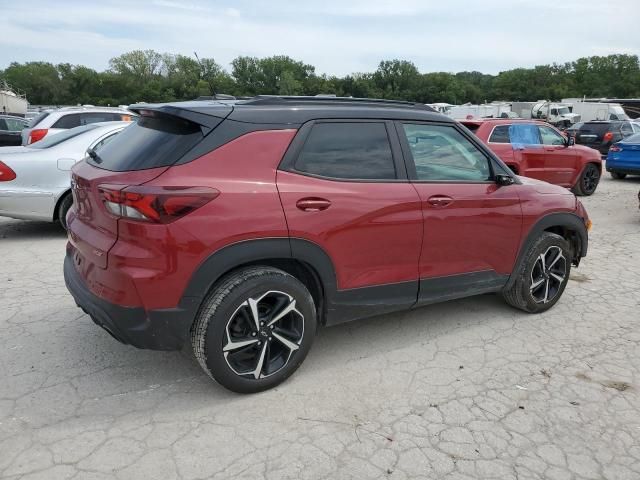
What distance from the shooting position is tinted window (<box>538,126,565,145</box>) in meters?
10.6

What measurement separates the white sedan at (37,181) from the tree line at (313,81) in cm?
7718

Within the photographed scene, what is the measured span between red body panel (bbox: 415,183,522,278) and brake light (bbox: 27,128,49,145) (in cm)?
851

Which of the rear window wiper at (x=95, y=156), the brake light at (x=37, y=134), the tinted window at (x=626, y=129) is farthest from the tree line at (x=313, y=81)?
the rear window wiper at (x=95, y=156)

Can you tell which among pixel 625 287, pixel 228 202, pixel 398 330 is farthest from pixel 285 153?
pixel 625 287

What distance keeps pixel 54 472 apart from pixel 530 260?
3660 mm

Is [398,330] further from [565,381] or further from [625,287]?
[625,287]

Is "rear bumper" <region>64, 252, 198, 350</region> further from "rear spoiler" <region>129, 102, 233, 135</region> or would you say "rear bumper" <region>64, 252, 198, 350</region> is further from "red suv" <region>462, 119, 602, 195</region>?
"red suv" <region>462, 119, 602, 195</region>

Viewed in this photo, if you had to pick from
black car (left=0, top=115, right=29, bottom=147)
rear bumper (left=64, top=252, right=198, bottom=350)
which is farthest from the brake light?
rear bumper (left=64, top=252, right=198, bottom=350)

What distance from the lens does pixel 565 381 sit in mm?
3348

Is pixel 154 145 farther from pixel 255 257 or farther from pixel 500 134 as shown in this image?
pixel 500 134

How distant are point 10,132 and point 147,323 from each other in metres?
14.6

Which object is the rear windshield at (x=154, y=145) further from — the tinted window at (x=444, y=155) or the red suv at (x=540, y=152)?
the red suv at (x=540, y=152)

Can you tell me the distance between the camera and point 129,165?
2873 millimetres

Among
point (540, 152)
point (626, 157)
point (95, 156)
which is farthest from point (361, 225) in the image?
point (626, 157)
